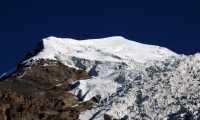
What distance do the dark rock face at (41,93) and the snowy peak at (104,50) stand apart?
4830 millimetres

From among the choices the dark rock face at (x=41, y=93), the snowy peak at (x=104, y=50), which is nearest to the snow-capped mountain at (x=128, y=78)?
the snowy peak at (x=104, y=50)

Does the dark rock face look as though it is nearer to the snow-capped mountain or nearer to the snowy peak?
the snow-capped mountain

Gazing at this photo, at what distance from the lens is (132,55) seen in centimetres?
11138

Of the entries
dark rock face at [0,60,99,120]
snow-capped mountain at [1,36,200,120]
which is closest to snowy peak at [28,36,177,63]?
snow-capped mountain at [1,36,200,120]

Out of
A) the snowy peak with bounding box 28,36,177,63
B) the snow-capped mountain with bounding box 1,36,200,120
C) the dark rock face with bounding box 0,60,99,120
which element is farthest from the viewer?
the snowy peak with bounding box 28,36,177,63

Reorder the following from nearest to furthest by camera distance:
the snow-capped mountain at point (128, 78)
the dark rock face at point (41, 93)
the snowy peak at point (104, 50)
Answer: the snow-capped mountain at point (128, 78)
the dark rock face at point (41, 93)
the snowy peak at point (104, 50)

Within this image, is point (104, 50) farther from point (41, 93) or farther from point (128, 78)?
point (41, 93)

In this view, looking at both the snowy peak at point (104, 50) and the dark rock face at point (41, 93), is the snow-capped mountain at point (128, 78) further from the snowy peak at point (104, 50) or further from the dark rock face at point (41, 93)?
the dark rock face at point (41, 93)

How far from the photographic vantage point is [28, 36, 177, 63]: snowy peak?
359ft

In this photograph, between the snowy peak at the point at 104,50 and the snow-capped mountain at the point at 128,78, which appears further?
the snowy peak at the point at 104,50

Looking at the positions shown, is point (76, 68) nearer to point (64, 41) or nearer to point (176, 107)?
point (64, 41)

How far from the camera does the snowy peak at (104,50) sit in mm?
109469

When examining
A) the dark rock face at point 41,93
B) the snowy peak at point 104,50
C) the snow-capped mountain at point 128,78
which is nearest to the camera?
the snow-capped mountain at point 128,78

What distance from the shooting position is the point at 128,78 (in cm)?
9469
